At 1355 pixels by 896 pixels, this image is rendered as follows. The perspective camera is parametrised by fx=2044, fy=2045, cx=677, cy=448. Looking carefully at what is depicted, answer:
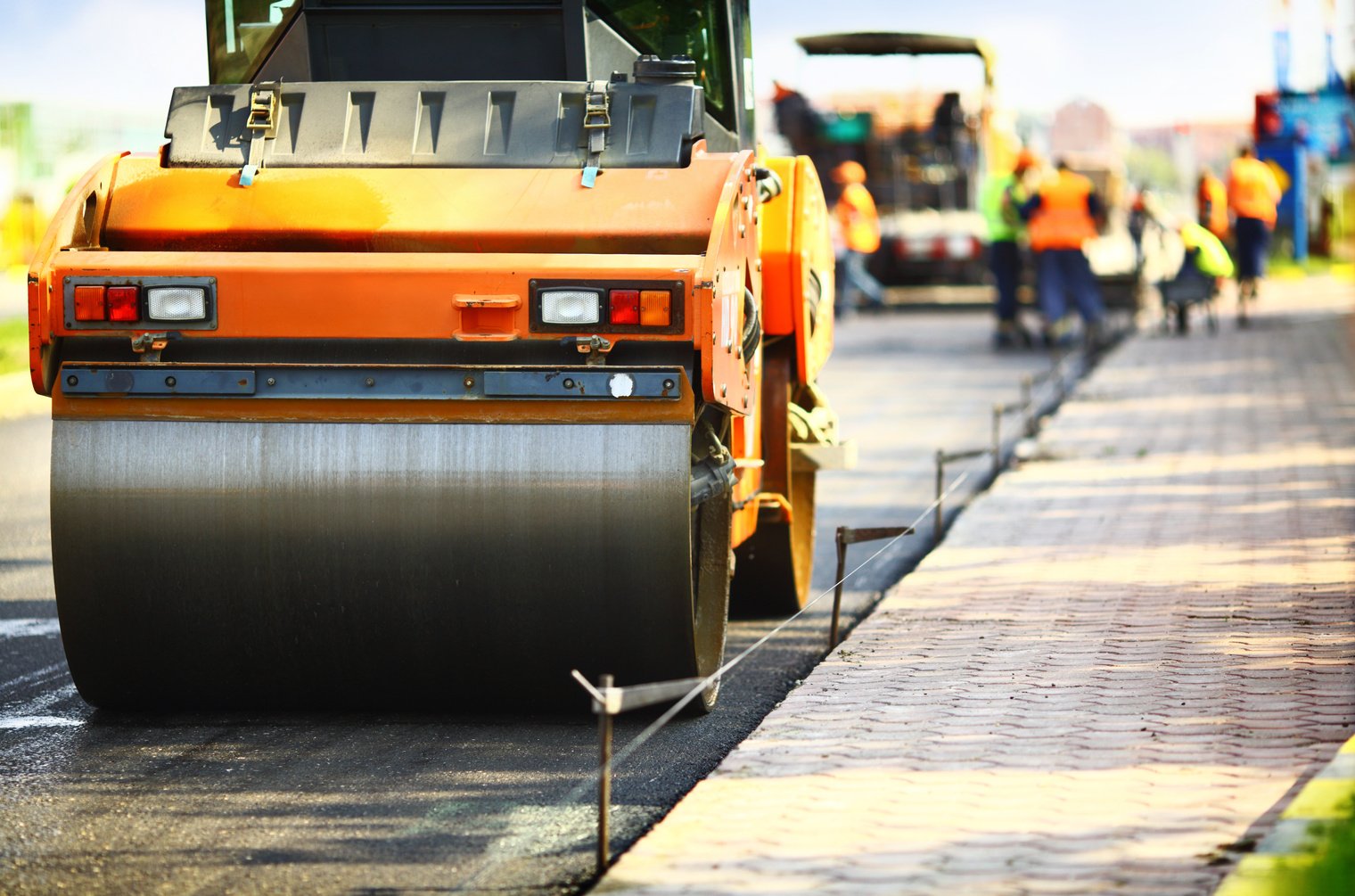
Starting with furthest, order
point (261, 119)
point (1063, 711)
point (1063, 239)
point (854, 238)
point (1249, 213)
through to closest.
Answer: point (854, 238), point (1249, 213), point (1063, 239), point (261, 119), point (1063, 711)

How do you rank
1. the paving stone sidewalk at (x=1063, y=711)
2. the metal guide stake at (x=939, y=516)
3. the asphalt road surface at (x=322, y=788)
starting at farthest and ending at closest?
1. the metal guide stake at (x=939, y=516)
2. the asphalt road surface at (x=322, y=788)
3. the paving stone sidewalk at (x=1063, y=711)

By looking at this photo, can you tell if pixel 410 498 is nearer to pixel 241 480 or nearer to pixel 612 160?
pixel 241 480

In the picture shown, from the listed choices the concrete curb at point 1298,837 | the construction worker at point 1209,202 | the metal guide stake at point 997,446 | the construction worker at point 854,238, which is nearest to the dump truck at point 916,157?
the construction worker at point 854,238

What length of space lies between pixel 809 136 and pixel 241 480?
2501cm

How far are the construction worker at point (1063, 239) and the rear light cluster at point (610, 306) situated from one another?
14792mm

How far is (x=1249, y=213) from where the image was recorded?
22.9 meters

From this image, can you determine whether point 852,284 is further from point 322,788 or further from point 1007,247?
point 322,788

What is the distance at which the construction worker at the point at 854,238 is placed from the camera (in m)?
26.1

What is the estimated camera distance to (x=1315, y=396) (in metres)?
15.6

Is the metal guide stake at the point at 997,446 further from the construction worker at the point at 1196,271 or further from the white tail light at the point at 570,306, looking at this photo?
the construction worker at the point at 1196,271

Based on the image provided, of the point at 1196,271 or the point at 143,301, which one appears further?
the point at 1196,271

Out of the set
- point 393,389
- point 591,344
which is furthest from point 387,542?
point 591,344

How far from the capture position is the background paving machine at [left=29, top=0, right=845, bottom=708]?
559 cm

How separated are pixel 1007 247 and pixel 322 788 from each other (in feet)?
54.5
